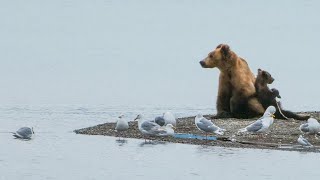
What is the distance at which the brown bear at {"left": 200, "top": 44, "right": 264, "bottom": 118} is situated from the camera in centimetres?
2820

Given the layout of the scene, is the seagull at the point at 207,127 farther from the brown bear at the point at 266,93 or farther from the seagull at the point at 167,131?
the brown bear at the point at 266,93

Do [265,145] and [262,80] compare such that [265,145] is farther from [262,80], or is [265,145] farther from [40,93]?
[40,93]

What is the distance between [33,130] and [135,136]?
2.73m

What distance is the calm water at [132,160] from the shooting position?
792 inches

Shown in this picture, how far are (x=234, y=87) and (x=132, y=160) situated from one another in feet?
22.9

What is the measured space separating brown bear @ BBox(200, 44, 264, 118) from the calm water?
3.69 metres

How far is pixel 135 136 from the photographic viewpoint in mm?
25422

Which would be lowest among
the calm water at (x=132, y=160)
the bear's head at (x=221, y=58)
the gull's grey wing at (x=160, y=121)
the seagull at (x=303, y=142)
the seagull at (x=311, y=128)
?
the calm water at (x=132, y=160)

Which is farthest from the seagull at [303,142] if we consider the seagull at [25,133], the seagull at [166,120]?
the seagull at [25,133]

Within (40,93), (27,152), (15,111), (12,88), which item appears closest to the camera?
(27,152)

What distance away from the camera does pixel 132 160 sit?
21.9m

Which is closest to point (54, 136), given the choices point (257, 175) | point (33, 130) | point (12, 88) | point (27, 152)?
point (33, 130)

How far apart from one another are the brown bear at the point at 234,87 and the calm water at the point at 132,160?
3694 mm

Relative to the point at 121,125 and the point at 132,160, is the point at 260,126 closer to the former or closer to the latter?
the point at 121,125
